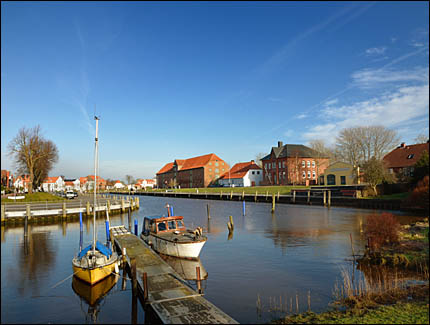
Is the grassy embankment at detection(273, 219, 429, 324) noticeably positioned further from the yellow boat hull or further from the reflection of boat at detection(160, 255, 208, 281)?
the yellow boat hull

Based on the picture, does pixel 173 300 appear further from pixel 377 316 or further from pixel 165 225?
pixel 165 225

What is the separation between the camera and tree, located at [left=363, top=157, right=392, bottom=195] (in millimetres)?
48375

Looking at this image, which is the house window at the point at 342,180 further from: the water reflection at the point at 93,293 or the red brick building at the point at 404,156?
the water reflection at the point at 93,293

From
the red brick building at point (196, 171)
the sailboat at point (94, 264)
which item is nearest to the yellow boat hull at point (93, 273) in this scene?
the sailboat at point (94, 264)

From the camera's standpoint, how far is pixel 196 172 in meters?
126

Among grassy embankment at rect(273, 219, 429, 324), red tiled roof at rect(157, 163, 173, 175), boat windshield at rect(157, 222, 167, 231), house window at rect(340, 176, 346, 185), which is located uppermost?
red tiled roof at rect(157, 163, 173, 175)

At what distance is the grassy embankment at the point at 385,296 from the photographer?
8.97 metres

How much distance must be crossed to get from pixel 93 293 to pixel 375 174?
47.1 metres

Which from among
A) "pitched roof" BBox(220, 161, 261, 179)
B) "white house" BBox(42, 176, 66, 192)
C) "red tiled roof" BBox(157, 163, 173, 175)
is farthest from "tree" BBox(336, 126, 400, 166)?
"white house" BBox(42, 176, 66, 192)

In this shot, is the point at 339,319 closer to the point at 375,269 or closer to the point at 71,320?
the point at 375,269

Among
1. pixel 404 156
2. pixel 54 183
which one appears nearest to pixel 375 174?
pixel 404 156

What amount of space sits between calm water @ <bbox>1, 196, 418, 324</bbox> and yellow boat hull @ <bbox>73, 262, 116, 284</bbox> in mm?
746

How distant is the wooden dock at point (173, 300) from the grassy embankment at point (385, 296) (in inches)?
89.9

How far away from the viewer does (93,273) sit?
45.1 feet
